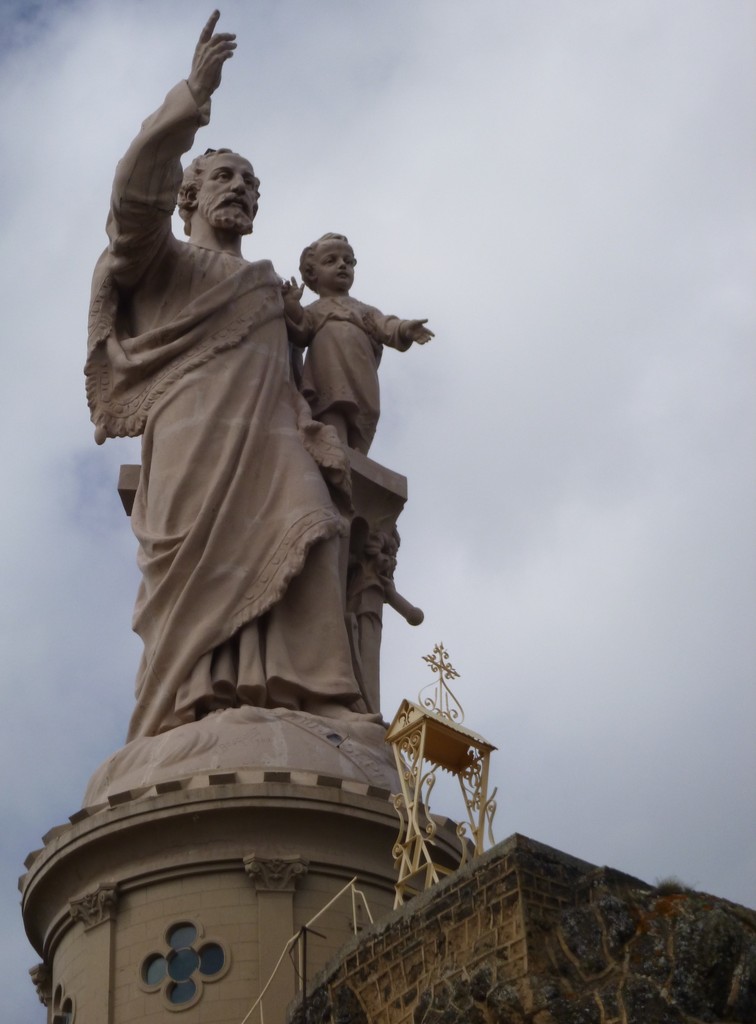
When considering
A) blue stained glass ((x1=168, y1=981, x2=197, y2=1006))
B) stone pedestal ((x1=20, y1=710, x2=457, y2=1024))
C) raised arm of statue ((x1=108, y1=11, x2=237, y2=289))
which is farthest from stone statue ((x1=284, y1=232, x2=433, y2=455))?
blue stained glass ((x1=168, y1=981, x2=197, y2=1006))

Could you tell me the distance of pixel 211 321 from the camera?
23.7 m

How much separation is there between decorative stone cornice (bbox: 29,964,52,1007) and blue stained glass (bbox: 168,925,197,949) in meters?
2.09

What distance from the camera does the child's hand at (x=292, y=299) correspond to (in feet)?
80.6

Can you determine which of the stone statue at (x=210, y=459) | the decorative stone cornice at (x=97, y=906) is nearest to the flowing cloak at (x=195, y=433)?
the stone statue at (x=210, y=459)

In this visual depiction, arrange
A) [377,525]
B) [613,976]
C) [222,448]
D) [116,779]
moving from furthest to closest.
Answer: [377,525], [222,448], [116,779], [613,976]

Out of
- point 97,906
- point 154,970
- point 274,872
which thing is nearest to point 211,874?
point 274,872

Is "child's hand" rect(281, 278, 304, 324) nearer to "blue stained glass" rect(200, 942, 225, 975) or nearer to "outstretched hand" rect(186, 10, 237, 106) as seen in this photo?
"outstretched hand" rect(186, 10, 237, 106)

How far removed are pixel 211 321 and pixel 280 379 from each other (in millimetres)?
905

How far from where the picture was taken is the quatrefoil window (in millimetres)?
19625

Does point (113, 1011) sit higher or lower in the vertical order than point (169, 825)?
lower

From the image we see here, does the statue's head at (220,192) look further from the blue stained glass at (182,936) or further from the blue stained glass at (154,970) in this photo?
the blue stained glass at (154,970)

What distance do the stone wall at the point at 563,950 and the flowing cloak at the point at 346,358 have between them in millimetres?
9338

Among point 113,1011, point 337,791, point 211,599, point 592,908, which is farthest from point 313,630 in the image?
point 592,908

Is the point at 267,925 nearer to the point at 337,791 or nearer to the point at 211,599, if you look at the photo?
the point at 337,791
